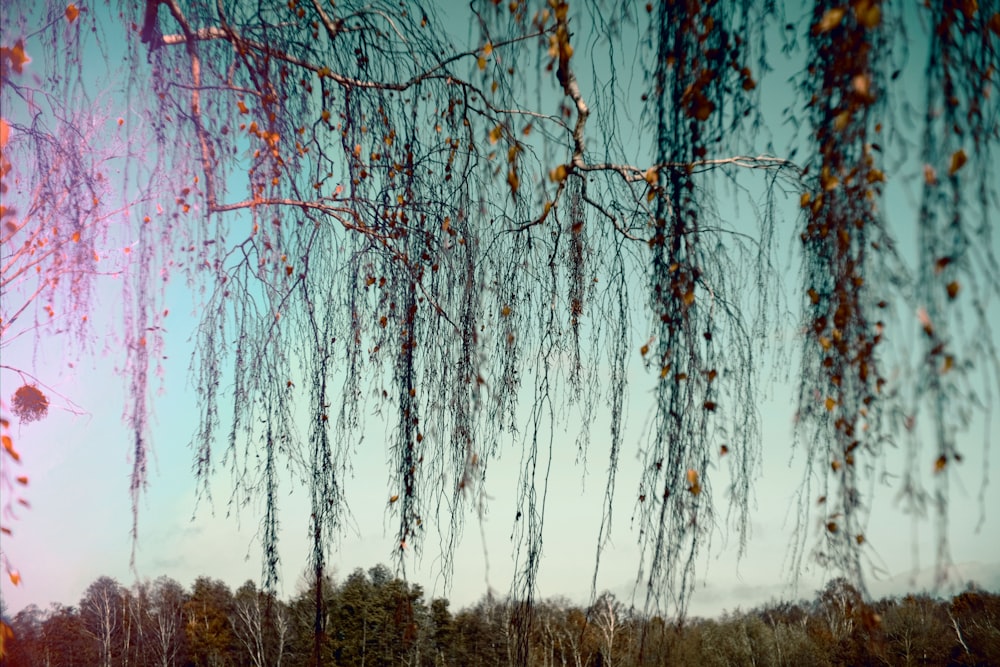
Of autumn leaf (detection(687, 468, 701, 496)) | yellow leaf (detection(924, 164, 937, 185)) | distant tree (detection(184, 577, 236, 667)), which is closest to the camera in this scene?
yellow leaf (detection(924, 164, 937, 185))

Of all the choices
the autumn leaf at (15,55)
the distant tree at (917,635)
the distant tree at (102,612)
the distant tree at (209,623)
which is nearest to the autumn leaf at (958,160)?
the autumn leaf at (15,55)

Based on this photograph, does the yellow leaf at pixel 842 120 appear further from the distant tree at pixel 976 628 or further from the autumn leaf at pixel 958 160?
the distant tree at pixel 976 628

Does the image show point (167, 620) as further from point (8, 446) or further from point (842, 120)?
point (842, 120)

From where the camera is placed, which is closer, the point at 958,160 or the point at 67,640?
the point at 958,160

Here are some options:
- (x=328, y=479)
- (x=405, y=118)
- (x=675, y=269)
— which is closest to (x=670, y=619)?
(x=675, y=269)

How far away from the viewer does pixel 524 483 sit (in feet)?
4.87

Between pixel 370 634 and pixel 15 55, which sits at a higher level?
pixel 15 55

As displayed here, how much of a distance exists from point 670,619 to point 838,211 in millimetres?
641

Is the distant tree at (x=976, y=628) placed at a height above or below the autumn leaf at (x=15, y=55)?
below

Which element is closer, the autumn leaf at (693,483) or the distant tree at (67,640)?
the autumn leaf at (693,483)

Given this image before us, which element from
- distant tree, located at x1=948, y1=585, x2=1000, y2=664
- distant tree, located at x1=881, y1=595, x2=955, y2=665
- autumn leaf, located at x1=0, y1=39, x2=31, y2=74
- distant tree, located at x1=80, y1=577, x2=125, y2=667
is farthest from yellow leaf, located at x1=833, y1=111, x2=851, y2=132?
distant tree, located at x1=948, y1=585, x2=1000, y2=664

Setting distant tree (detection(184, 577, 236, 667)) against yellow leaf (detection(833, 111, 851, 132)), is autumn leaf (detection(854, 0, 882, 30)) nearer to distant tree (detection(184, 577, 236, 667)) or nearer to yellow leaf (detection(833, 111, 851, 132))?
yellow leaf (detection(833, 111, 851, 132))

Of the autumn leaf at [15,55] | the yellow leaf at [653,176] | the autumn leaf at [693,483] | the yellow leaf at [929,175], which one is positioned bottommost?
the autumn leaf at [693,483]

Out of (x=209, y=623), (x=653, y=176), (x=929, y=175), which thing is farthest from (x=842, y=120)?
(x=209, y=623)
